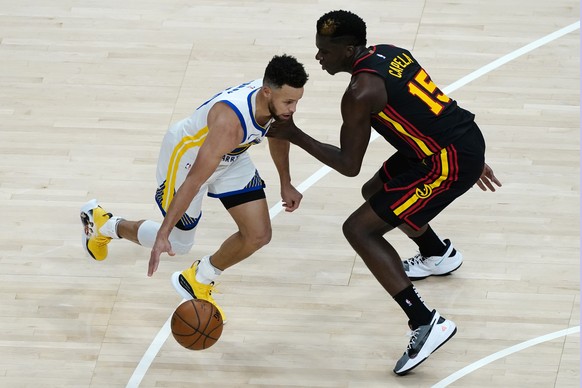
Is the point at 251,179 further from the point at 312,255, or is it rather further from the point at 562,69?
the point at 562,69

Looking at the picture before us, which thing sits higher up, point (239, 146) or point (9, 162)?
point (239, 146)

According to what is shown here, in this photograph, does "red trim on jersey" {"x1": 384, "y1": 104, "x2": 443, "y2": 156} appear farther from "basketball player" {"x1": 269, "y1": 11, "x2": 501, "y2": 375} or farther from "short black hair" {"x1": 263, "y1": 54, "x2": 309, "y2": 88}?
"short black hair" {"x1": 263, "y1": 54, "x2": 309, "y2": 88}

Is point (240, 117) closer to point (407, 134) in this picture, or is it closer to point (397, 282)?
point (407, 134)

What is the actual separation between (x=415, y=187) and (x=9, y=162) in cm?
376

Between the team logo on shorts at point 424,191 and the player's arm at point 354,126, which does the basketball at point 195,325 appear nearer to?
the player's arm at point 354,126

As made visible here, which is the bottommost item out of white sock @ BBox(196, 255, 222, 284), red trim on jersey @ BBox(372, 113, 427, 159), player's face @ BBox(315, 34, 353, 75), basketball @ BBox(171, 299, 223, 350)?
white sock @ BBox(196, 255, 222, 284)

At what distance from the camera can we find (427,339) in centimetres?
726

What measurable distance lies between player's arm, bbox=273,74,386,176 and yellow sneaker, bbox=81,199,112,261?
1.67 meters

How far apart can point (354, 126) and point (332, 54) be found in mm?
477

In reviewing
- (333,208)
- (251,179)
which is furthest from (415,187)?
(333,208)

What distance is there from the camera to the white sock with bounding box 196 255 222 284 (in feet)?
25.3

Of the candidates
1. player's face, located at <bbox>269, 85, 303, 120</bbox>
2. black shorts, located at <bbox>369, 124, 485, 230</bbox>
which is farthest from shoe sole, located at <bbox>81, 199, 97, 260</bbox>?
black shorts, located at <bbox>369, 124, 485, 230</bbox>

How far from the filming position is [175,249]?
7859 mm

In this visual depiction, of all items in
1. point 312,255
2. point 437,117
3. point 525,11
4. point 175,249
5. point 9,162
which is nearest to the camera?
point 437,117
